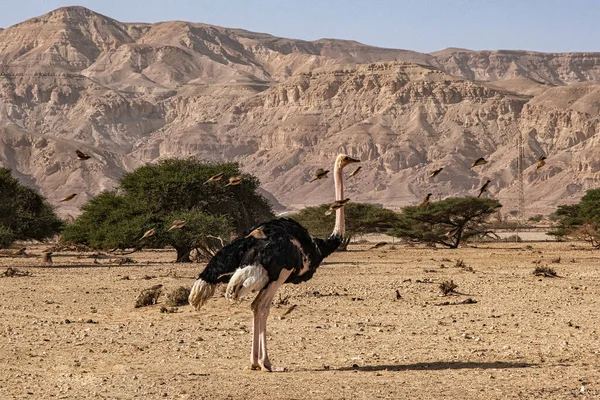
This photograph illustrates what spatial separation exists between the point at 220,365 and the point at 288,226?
1852 millimetres

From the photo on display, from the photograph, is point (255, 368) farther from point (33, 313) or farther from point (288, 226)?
point (33, 313)

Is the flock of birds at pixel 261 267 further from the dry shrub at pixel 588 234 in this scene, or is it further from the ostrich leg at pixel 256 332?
the dry shrub at pixel 588 234

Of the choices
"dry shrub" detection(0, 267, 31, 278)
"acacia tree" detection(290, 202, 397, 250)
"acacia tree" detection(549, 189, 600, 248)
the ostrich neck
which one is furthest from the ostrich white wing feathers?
"acacia tree" detection(290, 202, 397, 250)

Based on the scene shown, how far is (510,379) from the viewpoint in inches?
461

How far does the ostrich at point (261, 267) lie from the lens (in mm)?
12023

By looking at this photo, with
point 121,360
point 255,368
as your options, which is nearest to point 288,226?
point 255,368

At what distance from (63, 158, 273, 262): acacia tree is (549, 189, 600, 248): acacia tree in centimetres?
1675

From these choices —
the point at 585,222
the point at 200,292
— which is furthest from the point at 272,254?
the point at 585,222

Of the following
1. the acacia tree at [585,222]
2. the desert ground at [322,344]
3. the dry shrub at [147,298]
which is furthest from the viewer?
the acacia tree at [585,222]

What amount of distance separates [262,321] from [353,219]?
47.0m

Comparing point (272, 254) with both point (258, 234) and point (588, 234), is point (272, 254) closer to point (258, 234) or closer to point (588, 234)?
point (258, 234)

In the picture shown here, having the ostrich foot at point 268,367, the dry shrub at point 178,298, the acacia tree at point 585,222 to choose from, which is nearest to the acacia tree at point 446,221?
A: the acacia tree at point 585,222

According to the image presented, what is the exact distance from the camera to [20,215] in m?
44.6

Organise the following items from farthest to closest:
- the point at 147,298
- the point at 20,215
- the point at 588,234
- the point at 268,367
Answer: the point at 588,234 → the point at 20,215 → the point at 147,298 → the point at 268,367
